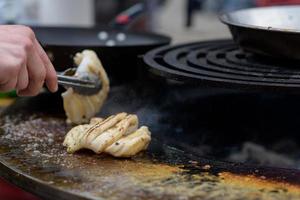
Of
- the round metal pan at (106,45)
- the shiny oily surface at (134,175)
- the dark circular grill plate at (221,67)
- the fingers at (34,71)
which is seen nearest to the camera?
the shiny oily surface at (134,175)

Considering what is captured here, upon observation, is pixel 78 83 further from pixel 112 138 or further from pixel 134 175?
pixel 134 175

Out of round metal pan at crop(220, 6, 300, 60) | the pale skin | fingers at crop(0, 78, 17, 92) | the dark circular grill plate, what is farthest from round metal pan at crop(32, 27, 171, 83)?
Result: fingers at crop(0, 78, 17, 92)

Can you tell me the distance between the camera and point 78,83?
5.12 ft

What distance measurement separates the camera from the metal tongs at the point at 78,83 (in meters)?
1.52

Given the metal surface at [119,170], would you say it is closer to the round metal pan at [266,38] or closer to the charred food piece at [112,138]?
the charred food piece at [112,138]

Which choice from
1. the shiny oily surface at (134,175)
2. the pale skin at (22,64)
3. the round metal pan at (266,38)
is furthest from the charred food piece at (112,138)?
the round metal pan at (266,38)

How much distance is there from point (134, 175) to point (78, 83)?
44 cm

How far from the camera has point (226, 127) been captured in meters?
1.96

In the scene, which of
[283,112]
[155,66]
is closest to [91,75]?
[155,66]

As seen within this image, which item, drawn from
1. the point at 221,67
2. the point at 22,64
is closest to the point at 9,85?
the point at 22,64

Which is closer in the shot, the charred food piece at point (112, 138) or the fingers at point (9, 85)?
the fingers at point (9, 85)

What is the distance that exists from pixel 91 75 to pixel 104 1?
590 cm

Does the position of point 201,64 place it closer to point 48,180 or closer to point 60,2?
point 48,180

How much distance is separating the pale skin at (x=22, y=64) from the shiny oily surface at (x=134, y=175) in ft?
0.57
